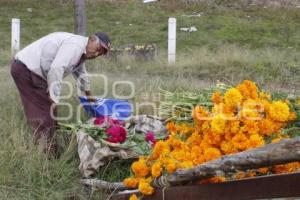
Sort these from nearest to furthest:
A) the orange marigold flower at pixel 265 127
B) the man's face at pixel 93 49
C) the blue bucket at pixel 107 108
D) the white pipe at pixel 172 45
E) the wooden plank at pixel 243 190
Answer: the wooden plank at pixel 243 190 < the orange marigold flower at pixel 265 127 < the man's face at pixel 93 49 < the blue bucket at pixel 107 108 < the white pipe at pixel 172 45

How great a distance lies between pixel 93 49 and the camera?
5355 millimetres

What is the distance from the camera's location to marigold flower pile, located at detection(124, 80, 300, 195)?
403 centimetres

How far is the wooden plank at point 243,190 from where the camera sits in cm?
319

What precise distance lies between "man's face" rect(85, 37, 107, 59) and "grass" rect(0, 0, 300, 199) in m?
0.91

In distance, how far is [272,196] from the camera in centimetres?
327

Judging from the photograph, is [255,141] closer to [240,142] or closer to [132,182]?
[240,142]

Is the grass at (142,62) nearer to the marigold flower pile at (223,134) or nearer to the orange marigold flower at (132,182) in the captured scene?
the orange marigold flower at (132,182)

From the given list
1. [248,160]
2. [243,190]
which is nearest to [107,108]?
[243,190]

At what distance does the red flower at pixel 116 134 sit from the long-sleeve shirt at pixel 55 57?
72cm

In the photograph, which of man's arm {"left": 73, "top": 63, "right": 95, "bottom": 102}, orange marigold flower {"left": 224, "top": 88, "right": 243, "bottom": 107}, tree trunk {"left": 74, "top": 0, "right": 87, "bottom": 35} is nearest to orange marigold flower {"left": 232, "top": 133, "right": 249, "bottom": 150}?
orange marigold flower {"left": 224, "top": 88, "right": 243, "bottom": 107}

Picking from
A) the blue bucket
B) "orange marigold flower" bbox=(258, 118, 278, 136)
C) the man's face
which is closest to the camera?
"orange marigold flower" bbox=(258, 118, 278, 136)

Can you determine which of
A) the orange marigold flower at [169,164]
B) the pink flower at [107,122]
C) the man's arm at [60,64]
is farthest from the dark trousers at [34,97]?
the orange marigold flower at [169,164]

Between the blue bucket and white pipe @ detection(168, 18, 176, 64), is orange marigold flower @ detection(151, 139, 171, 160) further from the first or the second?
white pipe @ detection(168, 18, 176, 64)

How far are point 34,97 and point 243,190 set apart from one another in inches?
110
